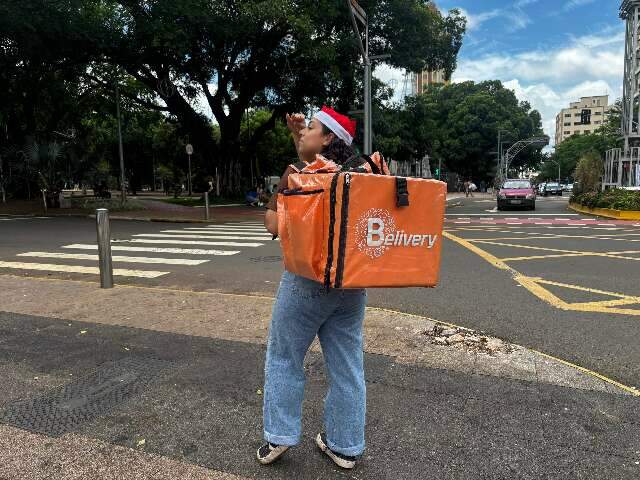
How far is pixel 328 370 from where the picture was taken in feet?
8.55

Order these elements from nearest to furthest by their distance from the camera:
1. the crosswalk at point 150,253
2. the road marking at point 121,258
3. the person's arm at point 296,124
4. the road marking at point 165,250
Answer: the person's arm at point 296,124
the crosswalk at point 150,253
the road marking at point 121,258
the road marking at point 165,250

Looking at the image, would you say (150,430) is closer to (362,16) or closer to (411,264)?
(411,264)

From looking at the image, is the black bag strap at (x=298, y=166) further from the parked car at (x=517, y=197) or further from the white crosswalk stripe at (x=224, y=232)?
the parked car at (x=517, y=197)

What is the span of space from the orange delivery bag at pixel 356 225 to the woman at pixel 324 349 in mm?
210

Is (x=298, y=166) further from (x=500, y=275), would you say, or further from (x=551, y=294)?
(x=500, y=275)

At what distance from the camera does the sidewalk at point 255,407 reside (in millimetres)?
2594

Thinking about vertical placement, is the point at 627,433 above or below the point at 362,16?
below

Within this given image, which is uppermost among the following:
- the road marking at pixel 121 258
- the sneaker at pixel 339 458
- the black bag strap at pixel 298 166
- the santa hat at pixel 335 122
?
the santa hat at pixel 335 122

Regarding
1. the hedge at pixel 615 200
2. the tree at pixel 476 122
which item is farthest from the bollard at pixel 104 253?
the tree at pixel 476 122

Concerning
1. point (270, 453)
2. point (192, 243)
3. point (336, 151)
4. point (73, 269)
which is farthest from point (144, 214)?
point (336, 151)

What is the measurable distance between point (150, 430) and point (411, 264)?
178 cm

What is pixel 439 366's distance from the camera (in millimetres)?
3838

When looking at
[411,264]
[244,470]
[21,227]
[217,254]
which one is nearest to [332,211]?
[411,264]

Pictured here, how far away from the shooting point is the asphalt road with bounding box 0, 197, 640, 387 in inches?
189
